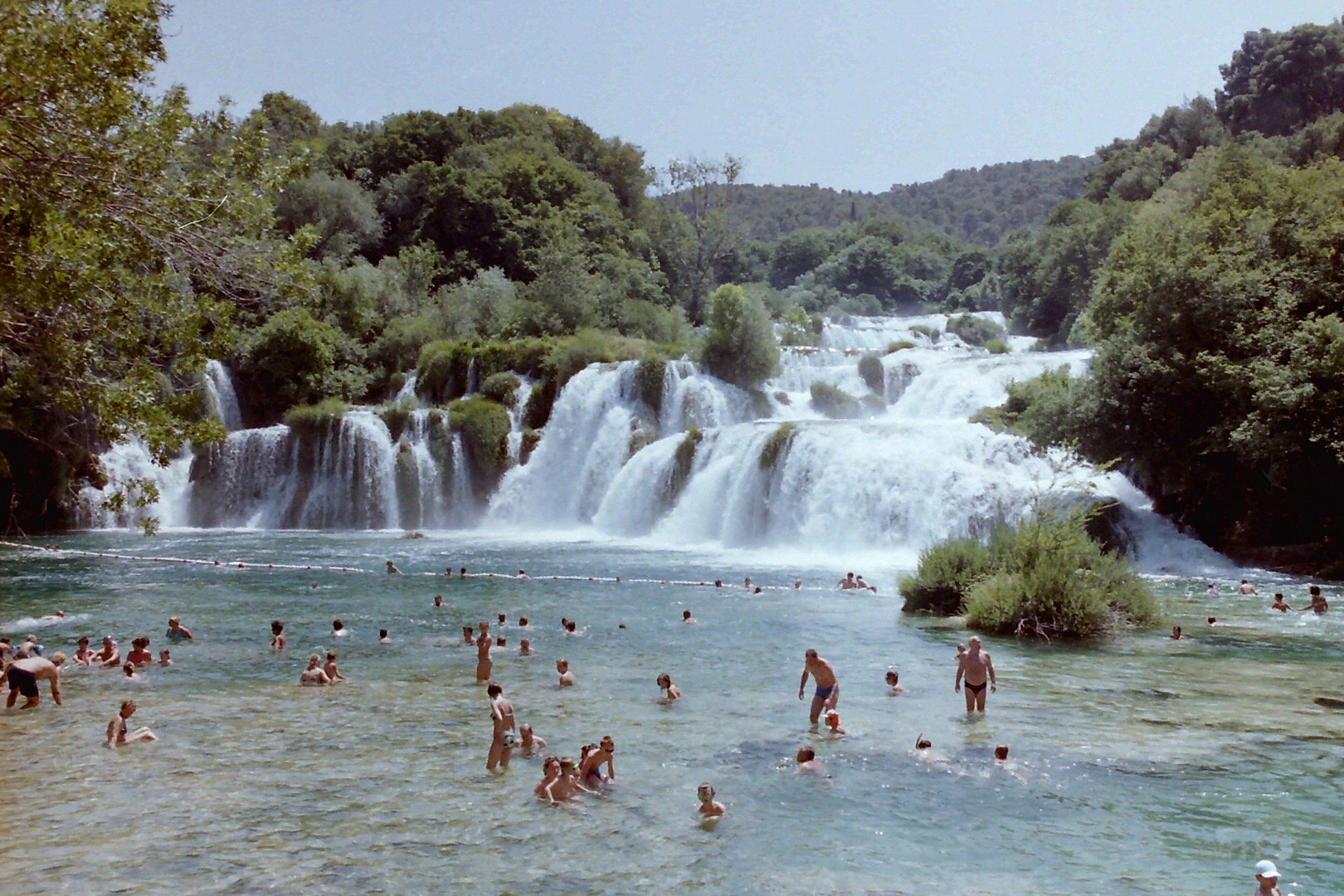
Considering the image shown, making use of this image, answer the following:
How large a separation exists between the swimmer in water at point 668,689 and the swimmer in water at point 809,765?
10.1ft

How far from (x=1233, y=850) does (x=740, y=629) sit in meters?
10.8

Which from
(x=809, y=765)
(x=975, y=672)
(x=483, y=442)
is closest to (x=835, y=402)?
(x=483, y=442)

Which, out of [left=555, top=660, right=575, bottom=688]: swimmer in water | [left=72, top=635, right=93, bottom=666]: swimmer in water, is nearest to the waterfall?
[left=72, top=635, right=93, bottom=666]: swimmer in water

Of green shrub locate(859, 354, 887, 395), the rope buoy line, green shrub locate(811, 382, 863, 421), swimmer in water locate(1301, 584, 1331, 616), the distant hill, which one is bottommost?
the rope buoy line

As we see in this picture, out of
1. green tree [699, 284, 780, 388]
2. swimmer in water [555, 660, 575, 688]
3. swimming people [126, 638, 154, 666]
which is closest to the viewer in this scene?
swimmer in water [555, 660, 575, 688]

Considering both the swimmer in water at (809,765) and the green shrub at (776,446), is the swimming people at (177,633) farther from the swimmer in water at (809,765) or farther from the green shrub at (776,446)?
the green shrub at (776,446)

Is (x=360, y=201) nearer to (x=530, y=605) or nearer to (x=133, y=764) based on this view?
(x=530, y=605)

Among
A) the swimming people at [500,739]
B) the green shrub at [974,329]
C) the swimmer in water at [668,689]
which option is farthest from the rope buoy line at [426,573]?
the green shrub at [974,329]

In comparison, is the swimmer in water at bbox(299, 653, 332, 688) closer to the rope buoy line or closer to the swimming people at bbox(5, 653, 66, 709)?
the swimming people at bbox(5, 653, 66, 709)

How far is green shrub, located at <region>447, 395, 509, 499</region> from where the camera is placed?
39750mm

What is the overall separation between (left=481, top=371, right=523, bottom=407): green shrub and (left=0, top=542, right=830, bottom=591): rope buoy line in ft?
46.6

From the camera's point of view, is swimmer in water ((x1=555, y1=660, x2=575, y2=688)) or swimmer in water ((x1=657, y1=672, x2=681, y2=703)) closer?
swimmer in water ((x1=657, y1=672, x2=681, y2=703))

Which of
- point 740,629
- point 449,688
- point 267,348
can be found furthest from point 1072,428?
point 267,348

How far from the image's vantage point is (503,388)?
42.0 meters
